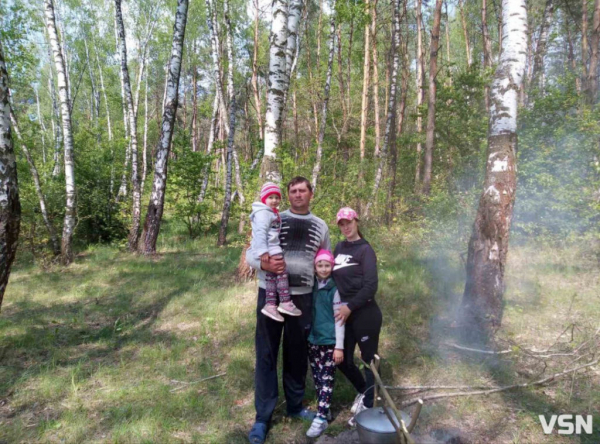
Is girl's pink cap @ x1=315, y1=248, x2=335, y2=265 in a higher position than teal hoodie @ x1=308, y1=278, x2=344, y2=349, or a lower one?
higher

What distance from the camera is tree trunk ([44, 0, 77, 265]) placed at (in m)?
8.10

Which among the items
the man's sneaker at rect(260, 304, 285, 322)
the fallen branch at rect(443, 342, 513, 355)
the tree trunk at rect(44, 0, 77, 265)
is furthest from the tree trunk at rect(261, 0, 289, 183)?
the tree trunk at rect(44, 0, 77, 265)

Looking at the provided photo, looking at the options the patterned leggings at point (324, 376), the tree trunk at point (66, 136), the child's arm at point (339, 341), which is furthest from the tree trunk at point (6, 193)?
the tree trunk at point (66, 136)

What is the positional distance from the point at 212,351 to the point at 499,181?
4427mm

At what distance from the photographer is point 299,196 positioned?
2951 millimetres

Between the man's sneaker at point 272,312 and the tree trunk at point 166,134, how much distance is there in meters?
7.01

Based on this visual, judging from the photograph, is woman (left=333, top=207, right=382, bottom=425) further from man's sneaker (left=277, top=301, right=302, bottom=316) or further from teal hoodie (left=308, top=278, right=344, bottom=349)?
man's sneaker (left=277, top=301, right=302, bottom=316)

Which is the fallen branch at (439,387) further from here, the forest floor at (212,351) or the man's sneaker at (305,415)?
the man's sneaker at (305,415)

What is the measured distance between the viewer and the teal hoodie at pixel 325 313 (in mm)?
2977

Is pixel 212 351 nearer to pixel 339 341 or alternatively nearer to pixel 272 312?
pixel 272 312

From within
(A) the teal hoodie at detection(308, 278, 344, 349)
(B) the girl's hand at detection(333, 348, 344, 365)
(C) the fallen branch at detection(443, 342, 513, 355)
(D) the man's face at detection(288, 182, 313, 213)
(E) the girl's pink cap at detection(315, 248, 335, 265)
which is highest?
(D) the man's face at detection(288, 182, 313, 213)

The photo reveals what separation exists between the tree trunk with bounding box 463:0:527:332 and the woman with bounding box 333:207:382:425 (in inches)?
102

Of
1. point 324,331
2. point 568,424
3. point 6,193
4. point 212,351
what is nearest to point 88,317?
point 212,351

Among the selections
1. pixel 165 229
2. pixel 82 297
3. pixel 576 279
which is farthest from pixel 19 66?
pixel 576 279
